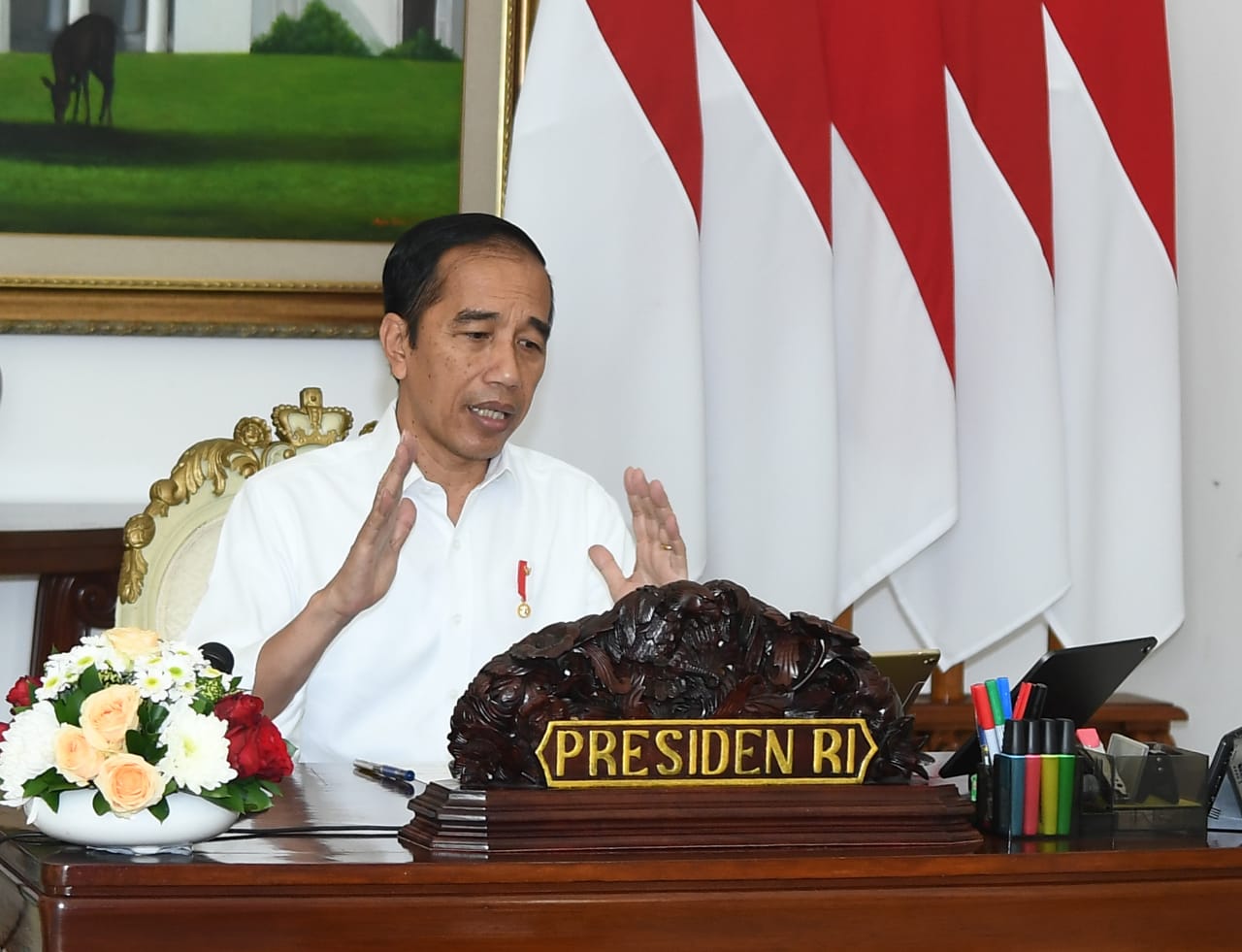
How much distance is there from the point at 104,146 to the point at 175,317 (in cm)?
36

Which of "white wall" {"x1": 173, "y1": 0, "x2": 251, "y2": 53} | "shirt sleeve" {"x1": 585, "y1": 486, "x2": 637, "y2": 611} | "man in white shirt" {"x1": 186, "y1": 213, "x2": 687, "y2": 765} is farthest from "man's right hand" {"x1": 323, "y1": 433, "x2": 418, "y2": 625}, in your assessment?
"white wall" {"x1": 173, "y1": 0, "x2": 251, "y2": 53}

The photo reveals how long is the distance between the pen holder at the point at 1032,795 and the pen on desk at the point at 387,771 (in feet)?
2.24

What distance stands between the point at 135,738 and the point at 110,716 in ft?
0.10

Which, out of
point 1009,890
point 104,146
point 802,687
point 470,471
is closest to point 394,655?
point 470,471

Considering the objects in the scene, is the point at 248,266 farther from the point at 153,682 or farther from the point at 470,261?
the point at 153,682

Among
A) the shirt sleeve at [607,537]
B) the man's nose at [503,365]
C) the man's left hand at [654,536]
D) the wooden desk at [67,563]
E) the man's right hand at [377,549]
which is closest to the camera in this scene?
the man's right hand at [377,549]

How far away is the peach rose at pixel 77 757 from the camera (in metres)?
1.45

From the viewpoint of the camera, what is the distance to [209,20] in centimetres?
336

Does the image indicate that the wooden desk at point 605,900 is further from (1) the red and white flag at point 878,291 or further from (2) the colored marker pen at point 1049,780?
(1) the red and white flag at point 878,291

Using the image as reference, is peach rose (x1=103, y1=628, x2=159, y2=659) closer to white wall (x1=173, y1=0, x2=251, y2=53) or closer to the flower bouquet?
the flower bouquet

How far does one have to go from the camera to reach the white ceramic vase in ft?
4.80

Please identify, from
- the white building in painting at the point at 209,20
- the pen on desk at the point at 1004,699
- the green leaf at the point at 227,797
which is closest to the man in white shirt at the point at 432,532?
the pen on desk at the point at 1004,699

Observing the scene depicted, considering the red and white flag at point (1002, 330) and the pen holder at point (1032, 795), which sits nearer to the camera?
the pen holder at point (1032, 795)

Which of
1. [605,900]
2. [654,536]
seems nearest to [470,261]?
[654,536]
